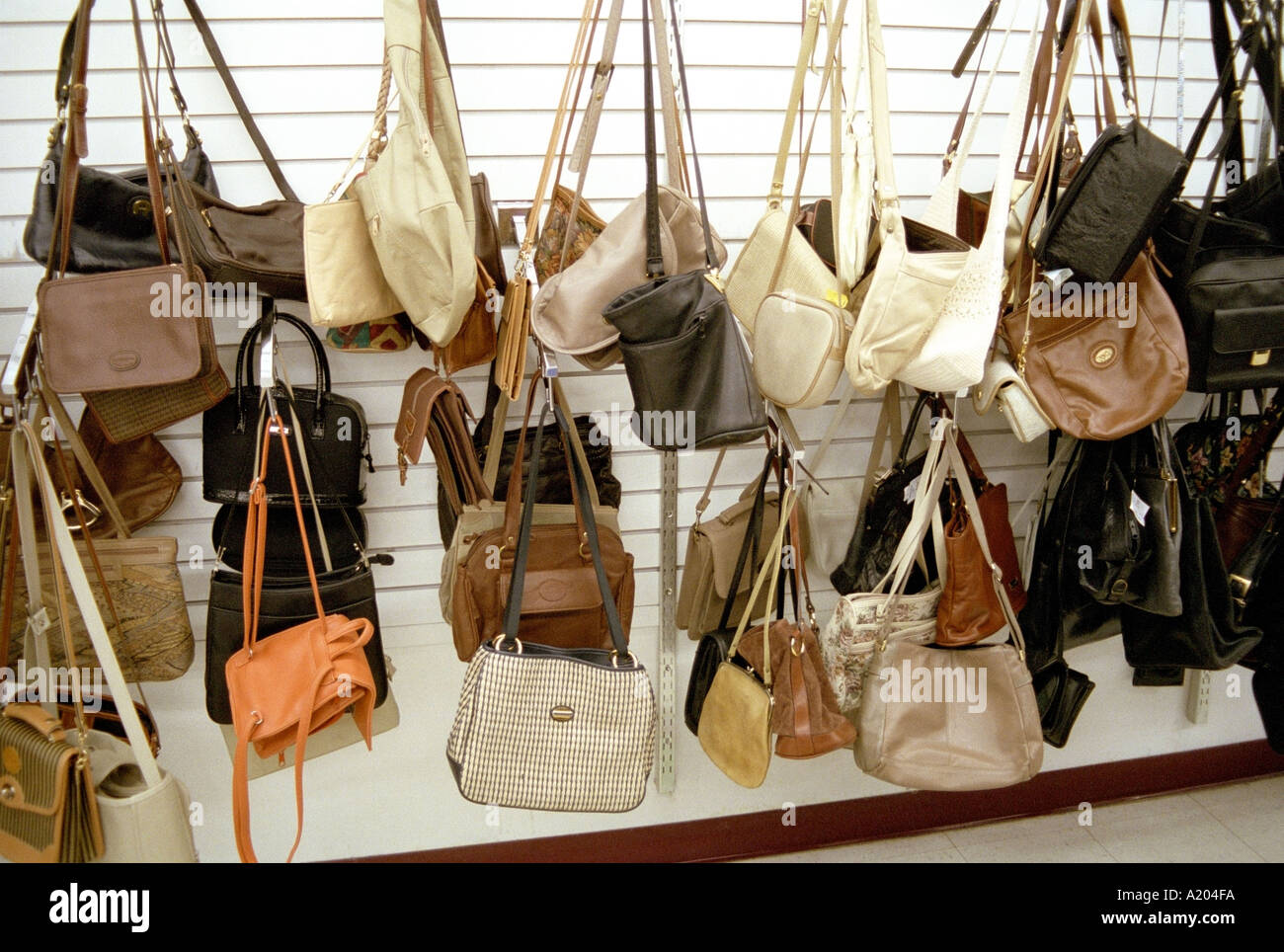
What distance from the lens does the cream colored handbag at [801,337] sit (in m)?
1.58

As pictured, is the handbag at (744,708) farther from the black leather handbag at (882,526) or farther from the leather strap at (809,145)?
the leather strap at (809,145)

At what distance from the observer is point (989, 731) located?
6.52 ft

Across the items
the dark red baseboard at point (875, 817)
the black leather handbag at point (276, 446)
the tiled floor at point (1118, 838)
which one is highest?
the black leather handbag at point (276, 446)

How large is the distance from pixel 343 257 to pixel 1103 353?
1.75m

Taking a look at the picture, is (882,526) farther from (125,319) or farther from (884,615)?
(125,319)

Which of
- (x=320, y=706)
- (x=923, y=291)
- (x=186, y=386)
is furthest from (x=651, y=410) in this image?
(x=186, y=386)

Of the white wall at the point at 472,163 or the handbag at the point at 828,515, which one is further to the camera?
the handbag at the point at 828,515

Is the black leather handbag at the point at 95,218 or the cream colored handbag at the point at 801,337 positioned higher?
the black leather handbag at the point at 95,218

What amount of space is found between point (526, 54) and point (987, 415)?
177 cm

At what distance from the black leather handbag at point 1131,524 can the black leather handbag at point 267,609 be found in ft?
6.25

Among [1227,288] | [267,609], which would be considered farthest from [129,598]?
[1227,288]

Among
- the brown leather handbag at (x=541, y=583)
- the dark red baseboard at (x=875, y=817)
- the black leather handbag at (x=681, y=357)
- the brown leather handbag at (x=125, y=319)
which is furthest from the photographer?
the dark red baseboard at (x=875, y=817)

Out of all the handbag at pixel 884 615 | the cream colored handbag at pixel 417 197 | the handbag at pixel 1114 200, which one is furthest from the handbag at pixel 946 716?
the cream colored handbag at pixel 417 197

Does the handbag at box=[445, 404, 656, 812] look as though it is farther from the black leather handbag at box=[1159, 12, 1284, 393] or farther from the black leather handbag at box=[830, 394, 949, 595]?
the black leather handbag at box=[1159, 12, 1284, 393]
